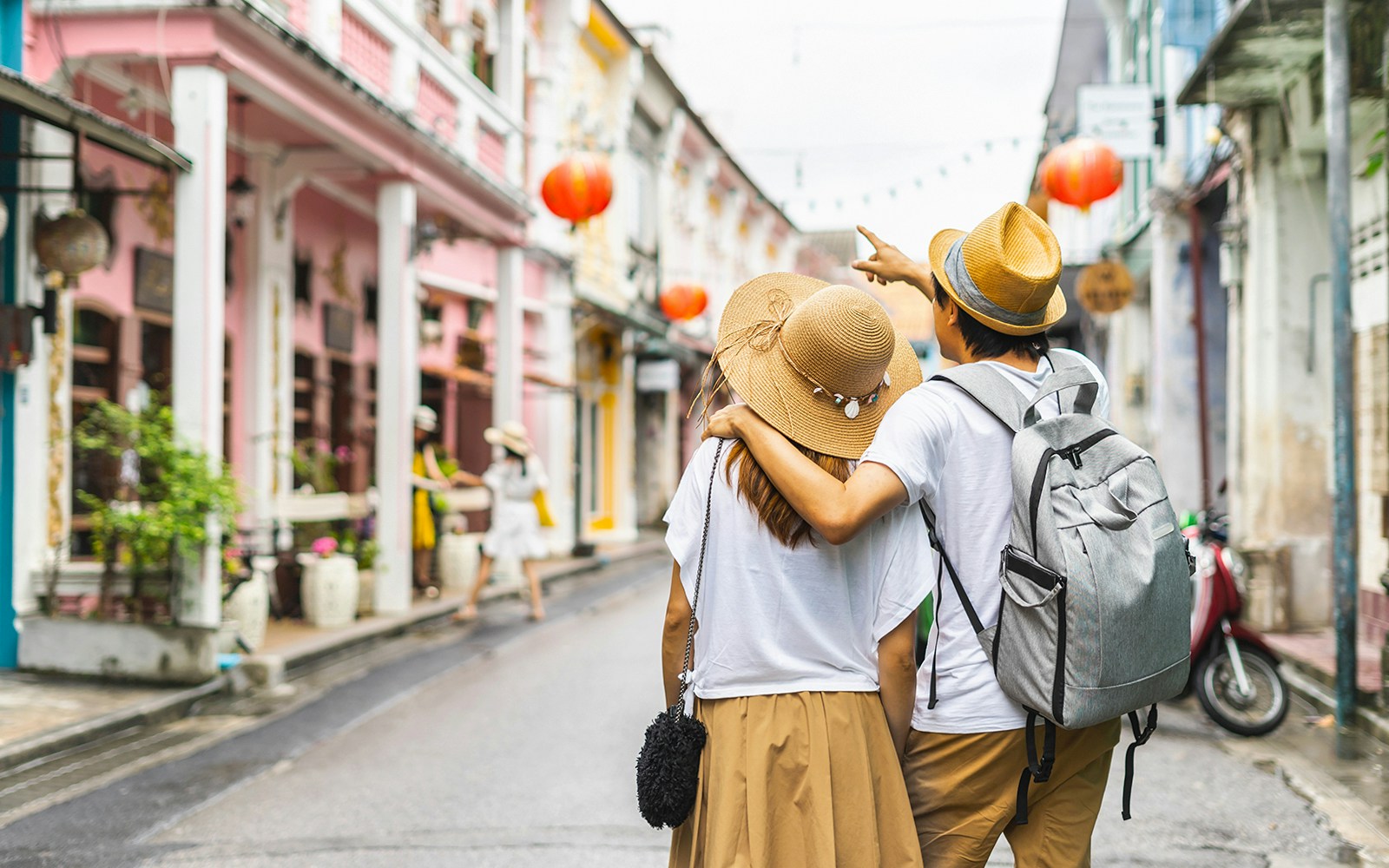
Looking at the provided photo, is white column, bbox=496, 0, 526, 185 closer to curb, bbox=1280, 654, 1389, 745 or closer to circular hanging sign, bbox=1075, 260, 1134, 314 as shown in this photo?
circular hanging sign, bbox=1075, 260, 1134, 314

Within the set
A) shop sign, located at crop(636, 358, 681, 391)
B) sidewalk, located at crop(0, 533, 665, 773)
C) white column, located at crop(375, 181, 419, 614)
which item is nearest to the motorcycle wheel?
sidewalk, located at crop(0, 533, 665, 773)

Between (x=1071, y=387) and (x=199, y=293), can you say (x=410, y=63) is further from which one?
(x=1071, y=387)

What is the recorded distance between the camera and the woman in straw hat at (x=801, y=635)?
2.33 metres

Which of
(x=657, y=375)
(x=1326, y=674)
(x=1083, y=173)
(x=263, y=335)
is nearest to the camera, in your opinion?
(x=1326, y=674)

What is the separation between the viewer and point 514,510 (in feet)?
38.7

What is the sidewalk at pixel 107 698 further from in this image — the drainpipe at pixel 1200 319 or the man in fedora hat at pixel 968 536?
the drainpipe at pixel 1200 319

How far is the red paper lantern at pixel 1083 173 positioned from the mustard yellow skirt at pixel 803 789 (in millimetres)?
10035

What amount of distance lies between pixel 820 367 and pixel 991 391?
0.33 meters

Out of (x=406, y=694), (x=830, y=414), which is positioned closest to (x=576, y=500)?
(x=406, y=694)

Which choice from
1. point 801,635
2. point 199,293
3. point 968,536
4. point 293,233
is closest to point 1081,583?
point 968,536

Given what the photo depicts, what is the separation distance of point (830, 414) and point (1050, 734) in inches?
28.4

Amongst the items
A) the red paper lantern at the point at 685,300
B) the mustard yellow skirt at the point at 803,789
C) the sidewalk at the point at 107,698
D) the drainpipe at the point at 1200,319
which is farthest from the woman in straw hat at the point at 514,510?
the mustard yellow skirt at the point at 803,789

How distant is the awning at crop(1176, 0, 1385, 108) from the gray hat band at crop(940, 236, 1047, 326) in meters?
6.61

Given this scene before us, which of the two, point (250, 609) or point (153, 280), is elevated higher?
point (153, 280)
